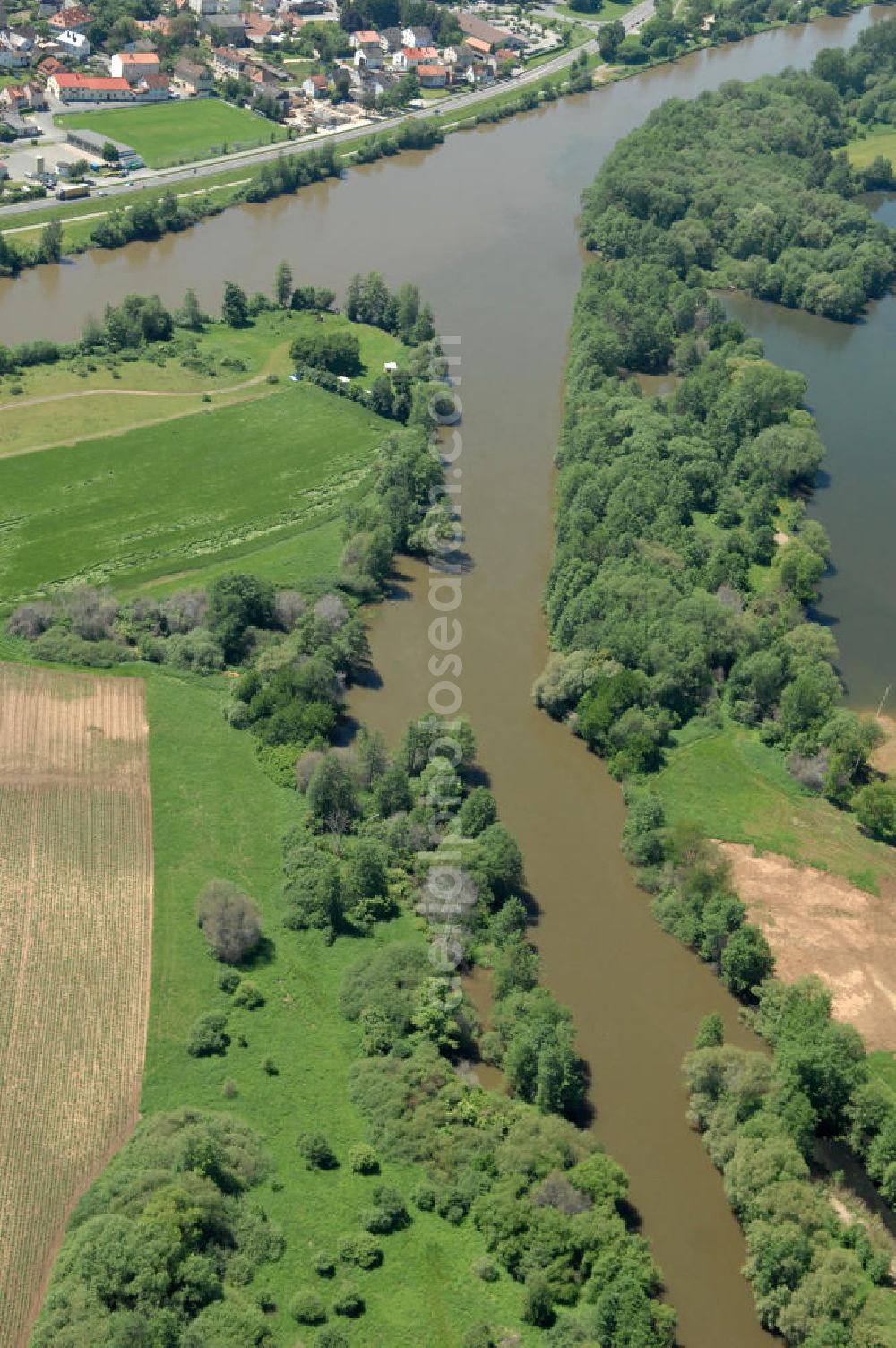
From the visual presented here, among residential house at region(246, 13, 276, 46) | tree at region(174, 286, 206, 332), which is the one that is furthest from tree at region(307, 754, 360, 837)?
residential house at region(246, 13, 276, 46)

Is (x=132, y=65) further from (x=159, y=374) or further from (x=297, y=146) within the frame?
(x=159, y=374)

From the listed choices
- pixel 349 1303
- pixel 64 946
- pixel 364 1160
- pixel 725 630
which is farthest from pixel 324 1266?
pixel 725 630

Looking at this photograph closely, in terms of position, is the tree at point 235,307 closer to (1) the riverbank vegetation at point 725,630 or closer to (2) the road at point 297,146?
(2) the road at point 297,146

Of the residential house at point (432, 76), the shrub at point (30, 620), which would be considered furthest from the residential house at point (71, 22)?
the shrub at point (30, 620)

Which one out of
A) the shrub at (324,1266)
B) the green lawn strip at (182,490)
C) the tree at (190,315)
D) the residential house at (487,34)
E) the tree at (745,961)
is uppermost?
the residential house at (487,34)

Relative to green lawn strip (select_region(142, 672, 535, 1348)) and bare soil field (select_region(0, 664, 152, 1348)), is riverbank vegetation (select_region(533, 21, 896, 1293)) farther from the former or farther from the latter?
bare soil field (select_region(0, 664, 152, 1348))

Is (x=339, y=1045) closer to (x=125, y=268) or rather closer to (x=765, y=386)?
(x=765, y=386)

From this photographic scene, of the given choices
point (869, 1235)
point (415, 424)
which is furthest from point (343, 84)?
point (869, 1235)
